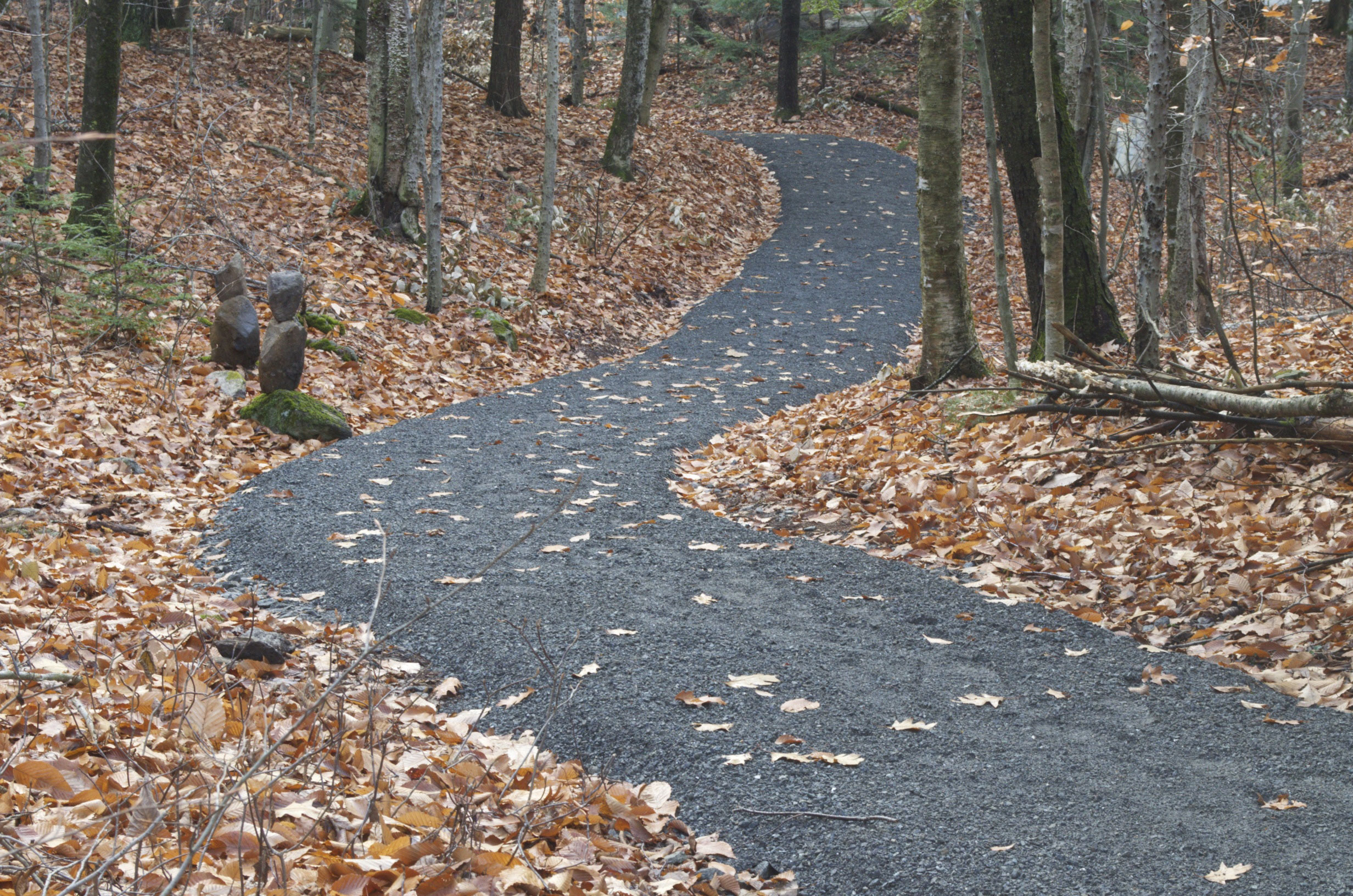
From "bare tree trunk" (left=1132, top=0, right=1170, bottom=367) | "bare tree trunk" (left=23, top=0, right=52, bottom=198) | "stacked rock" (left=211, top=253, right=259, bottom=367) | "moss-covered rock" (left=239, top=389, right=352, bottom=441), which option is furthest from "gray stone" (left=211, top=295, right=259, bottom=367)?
"bare tree trunk" (left=1132, top=0, right=1170, bottom=367)

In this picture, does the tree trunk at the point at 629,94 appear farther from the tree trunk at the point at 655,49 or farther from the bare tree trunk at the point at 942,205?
the bare tree trunk at the point at 942,205

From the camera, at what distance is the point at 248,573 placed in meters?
5.50

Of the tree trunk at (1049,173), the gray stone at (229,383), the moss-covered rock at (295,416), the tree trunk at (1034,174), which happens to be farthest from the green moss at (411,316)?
the tree trunk at (1049,173)

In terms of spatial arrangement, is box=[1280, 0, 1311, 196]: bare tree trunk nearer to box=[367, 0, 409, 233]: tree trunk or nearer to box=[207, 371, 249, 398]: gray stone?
box=[367, 0, 409, 233]: tree trunk

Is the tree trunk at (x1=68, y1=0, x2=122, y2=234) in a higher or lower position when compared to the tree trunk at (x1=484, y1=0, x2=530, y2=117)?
lower

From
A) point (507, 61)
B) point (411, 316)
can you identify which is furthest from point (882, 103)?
point (411, 316)

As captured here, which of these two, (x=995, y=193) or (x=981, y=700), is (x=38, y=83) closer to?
(x=995, y=193)

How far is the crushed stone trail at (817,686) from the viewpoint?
10.1 ft

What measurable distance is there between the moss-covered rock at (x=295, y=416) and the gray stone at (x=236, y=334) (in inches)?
27.6

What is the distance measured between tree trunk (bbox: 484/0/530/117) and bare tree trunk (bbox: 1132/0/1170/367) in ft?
41.1

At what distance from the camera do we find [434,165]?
35.7ft

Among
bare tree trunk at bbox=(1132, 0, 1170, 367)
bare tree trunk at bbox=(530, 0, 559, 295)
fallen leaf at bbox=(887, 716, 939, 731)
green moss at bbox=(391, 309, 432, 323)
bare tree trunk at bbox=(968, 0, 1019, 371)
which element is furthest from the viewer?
green moss at bbox=(391, 309, 432, 323)

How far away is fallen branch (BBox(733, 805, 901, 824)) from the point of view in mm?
3240

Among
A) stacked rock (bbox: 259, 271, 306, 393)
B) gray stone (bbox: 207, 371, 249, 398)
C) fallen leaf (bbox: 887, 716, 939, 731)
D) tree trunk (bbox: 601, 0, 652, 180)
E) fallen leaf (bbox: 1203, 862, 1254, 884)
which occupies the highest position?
tree trunk (bbox: 601, 0, 652, 180)
